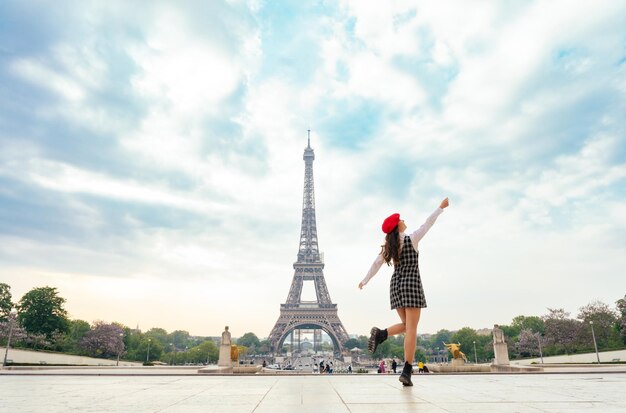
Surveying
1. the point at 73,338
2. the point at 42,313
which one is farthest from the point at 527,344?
the point at 73,338

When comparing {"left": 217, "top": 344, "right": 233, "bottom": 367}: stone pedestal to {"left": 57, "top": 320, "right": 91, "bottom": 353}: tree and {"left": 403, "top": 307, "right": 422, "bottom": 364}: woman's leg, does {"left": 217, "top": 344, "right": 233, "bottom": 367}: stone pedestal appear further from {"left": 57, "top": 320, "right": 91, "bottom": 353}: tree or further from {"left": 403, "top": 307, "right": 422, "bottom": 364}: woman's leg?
{"left": 57, "top": 320, "right": 91, "bottom": 353}: tree

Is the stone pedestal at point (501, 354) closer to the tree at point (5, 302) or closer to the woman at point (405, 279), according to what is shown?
the woman at point (405, 279)

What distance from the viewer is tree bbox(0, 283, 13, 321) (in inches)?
2427

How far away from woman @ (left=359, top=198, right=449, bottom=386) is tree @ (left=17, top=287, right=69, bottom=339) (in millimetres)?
68116

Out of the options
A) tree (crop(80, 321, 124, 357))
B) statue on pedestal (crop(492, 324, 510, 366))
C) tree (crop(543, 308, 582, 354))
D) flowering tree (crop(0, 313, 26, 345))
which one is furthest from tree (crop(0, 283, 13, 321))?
tree (crop(543, 308, 582, 354))

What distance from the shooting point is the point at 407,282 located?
6.75 metres

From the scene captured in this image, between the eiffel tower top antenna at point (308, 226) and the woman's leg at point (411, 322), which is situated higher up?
the eiffel tower top antenna at point (308, 226)

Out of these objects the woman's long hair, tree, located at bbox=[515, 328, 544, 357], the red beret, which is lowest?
tree, located at bbox=[515, 328, 544, 357]

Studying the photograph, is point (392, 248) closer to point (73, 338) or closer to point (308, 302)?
point (73, 338)

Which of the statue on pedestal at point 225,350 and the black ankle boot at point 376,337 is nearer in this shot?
the black ankle boot at point 376,337

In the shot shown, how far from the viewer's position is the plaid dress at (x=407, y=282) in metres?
6.68

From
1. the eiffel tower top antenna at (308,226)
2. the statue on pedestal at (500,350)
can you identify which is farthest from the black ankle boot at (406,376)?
the eiffel tower top antenna at (308,226)

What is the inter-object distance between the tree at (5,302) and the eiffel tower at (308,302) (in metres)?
45.8

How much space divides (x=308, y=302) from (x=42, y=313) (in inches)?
2093
